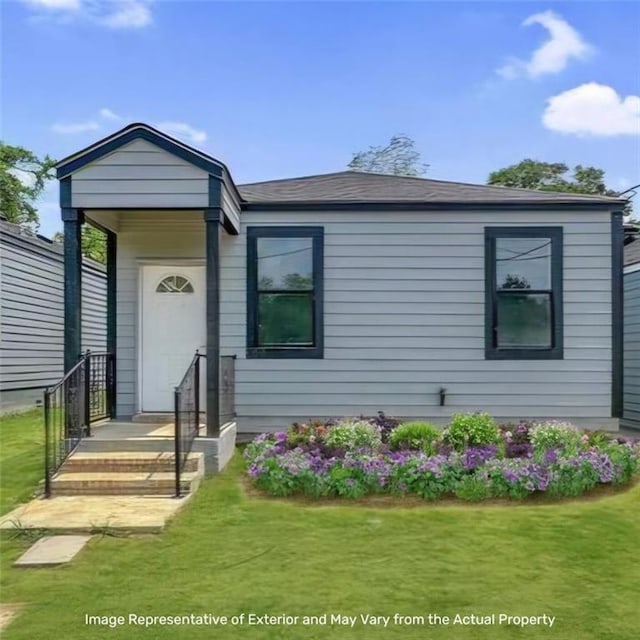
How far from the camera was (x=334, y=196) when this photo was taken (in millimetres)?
7586

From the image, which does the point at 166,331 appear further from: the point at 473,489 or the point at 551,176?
the point at 551,176

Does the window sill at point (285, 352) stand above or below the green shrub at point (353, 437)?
above

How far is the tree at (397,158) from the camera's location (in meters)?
25.6

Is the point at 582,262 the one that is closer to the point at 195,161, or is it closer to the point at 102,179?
the point at 195,161

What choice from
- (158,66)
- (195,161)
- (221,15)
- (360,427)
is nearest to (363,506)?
(360,427)

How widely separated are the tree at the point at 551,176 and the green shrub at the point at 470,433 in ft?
76.7

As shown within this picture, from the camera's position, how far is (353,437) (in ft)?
19.2

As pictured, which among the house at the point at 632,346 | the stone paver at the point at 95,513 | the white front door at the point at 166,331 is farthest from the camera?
the house at the point at 632,346

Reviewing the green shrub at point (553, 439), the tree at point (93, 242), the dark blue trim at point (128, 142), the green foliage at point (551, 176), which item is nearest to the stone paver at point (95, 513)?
the dark blue trim at point (128, 142)

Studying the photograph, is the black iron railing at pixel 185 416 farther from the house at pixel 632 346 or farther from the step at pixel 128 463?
the house at pixel 632 346

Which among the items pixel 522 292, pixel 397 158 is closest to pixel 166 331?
pixel 522 292

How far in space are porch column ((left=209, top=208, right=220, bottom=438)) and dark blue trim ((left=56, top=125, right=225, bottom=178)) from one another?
51 cm

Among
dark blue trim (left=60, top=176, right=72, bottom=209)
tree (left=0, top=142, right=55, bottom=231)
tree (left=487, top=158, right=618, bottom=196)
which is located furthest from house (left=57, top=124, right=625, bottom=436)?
tree (left=487, top=158, right=618, bottom=196)

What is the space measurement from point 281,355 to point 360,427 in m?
1.65
